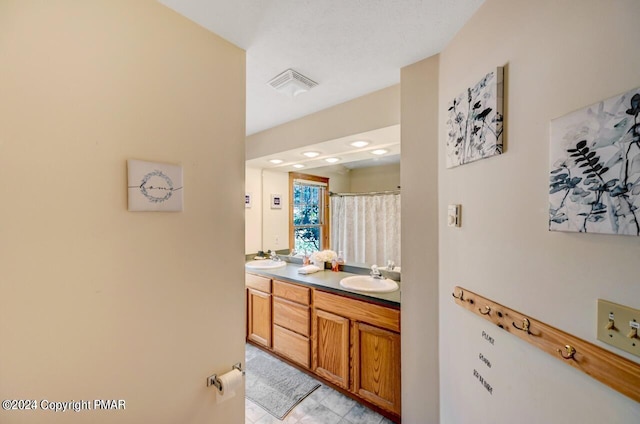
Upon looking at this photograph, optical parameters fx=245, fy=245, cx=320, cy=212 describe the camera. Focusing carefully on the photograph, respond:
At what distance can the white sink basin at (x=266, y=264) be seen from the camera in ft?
8.95

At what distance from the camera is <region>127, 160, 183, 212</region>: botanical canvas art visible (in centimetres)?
91

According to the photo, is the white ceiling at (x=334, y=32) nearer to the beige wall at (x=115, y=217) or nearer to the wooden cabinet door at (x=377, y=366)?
the beige wall at (x=115, y=217)

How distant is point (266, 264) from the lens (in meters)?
2.91

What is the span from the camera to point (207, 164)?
114 cm

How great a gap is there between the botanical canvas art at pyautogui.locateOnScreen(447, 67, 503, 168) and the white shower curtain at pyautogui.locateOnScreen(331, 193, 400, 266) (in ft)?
6.20

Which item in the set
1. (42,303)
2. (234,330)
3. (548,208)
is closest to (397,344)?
(234,330)

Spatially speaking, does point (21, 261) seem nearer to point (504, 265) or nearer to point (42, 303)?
point (42, 303)

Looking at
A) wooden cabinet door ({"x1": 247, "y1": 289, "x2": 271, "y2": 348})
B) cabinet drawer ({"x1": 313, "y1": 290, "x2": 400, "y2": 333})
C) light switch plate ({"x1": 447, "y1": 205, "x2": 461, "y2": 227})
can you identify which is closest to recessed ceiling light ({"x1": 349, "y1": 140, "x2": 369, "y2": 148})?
light switch plate ({"x1": 447, "y1": 205, "x2": 461, "y2": 227})

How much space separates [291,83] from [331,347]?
2.04 metres

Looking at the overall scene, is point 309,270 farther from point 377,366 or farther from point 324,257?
point 377,366

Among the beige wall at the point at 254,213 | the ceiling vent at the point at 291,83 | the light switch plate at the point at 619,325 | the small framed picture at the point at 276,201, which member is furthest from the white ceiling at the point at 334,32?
the small framed picture at the point at 276,201

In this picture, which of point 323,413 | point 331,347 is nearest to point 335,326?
point 331,347

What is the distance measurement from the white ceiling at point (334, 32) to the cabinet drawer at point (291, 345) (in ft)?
6.97

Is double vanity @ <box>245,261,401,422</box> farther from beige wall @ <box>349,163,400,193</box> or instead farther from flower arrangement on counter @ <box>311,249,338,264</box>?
beige wall @ <box>349,163,400,193</box>
